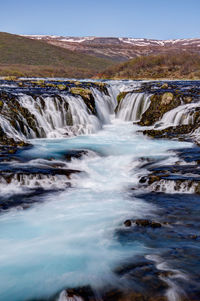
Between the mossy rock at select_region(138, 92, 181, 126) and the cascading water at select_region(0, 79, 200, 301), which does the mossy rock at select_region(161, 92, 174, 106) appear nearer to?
the mossy rock at select_region(138, 92, 181, 126)

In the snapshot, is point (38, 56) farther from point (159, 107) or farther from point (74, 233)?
point (74, 233)

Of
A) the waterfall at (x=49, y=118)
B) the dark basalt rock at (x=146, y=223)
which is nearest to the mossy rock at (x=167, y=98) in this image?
the waterfall at (x=49, y=118)

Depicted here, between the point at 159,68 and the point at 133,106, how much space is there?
27684 millimetres

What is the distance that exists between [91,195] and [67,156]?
3.15 m

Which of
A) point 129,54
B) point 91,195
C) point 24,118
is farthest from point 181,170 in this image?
point 129,54

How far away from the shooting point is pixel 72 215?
7.39m

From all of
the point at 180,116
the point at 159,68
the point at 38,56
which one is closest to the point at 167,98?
the point at 180,116

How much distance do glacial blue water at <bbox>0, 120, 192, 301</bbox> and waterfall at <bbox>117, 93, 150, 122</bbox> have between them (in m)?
9.10

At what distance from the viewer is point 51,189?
869cm

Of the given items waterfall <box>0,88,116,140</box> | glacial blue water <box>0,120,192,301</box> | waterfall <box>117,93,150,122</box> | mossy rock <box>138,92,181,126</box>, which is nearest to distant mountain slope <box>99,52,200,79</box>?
waterfall <box>117,93,150,122</box>

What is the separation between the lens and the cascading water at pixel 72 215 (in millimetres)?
4887

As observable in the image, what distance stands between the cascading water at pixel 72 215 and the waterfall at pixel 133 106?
5.01 meters

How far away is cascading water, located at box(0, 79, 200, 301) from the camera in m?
4.89

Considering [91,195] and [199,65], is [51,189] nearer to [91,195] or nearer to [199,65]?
[91,195]
